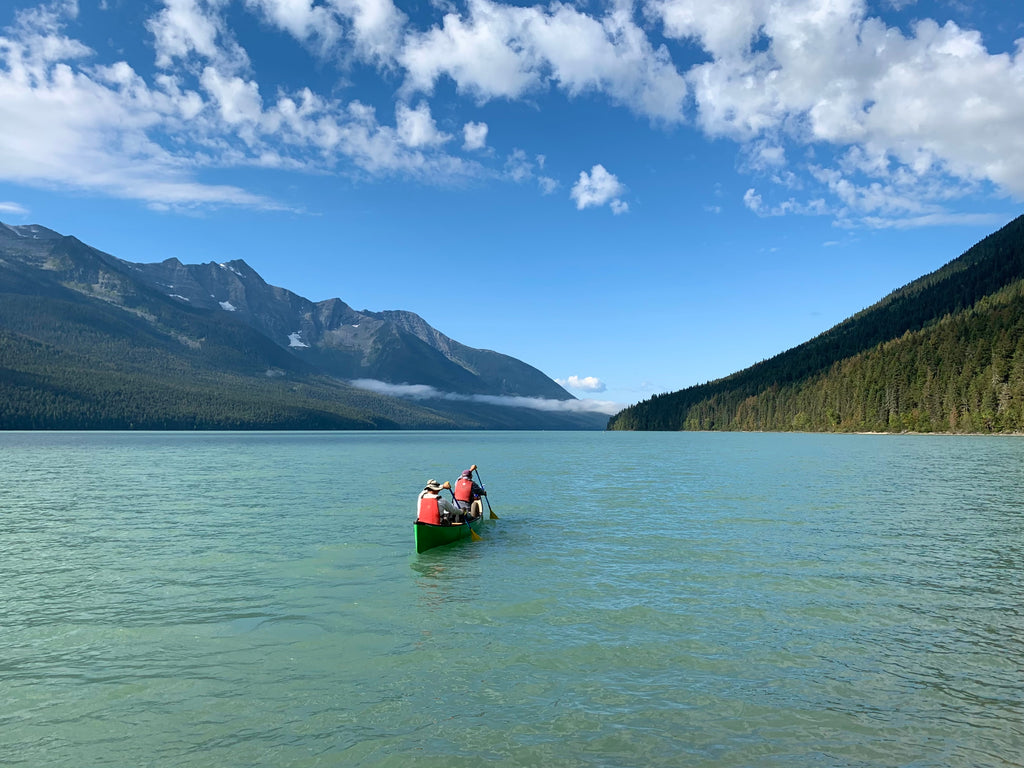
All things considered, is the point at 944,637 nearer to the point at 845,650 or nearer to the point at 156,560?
the point at 845,650

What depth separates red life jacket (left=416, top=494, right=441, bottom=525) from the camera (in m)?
30.9

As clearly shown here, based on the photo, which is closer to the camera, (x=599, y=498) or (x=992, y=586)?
(x=992, y=586)

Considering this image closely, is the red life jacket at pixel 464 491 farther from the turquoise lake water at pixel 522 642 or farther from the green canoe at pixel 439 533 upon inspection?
the turquoise lake water at pixel 522 642

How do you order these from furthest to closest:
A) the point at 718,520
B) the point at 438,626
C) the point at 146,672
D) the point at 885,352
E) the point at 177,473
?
1. the point at 885,352
2. the point at 177,473
3. the point at 718,520
4. the point at 438,626
5. the point at 146,672

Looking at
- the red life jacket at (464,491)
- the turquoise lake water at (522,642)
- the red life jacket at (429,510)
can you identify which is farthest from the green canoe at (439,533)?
the red life jacket at (464,491)

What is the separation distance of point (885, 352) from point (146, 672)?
222m

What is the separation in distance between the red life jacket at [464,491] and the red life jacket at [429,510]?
418 cm

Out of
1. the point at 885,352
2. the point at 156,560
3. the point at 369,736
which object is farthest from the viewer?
the point at 885,352

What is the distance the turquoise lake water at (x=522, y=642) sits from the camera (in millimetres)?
11523

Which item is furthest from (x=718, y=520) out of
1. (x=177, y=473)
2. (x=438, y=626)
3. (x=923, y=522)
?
(x=177, y=473)

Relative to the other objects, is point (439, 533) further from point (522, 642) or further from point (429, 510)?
point (522, 642)

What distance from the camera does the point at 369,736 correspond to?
11.8 metres

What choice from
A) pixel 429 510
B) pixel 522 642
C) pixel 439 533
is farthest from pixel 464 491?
pixel 522 642

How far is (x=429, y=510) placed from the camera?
3105cm
